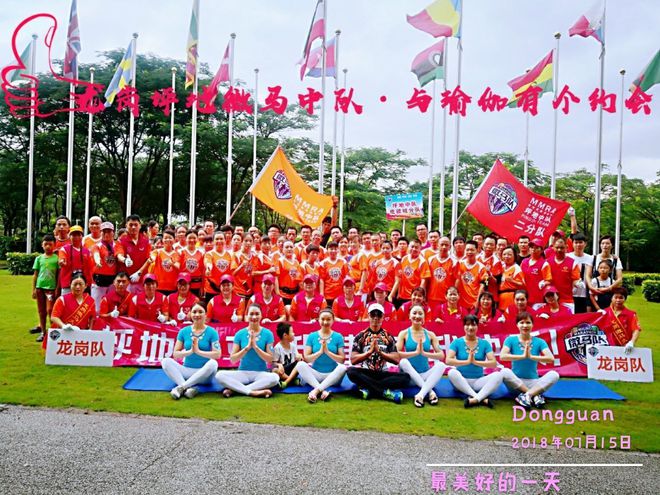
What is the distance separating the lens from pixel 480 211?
893 centimetres

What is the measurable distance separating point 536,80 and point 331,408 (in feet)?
42.0

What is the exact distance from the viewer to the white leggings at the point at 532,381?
5.55 metres

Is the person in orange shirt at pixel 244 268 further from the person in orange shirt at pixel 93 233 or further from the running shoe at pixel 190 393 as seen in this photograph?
the running shoe at pixel 190 393

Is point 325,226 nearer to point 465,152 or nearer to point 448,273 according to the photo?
point 448,273

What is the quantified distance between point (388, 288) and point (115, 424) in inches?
176

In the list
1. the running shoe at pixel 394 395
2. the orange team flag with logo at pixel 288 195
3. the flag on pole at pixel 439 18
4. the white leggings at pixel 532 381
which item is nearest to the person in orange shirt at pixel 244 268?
the orange team flag with logo at pixel 288 195

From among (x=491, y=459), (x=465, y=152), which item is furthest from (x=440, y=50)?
(x=465, y=152)

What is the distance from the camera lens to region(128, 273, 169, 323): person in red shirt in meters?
7.39

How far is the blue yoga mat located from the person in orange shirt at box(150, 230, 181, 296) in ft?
5.67

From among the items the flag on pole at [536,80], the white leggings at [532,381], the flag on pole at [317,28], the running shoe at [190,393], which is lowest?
the running shoe at [190,393]

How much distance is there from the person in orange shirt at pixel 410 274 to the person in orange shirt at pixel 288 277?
148 cm

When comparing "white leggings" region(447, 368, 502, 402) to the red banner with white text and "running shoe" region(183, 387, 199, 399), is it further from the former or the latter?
"running shoe" region(183, 387, 199, 399)

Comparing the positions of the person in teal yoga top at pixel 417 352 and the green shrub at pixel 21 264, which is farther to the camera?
the green shrub at pixel 21 264

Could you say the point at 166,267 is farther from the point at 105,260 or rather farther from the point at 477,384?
the point at 477,384
